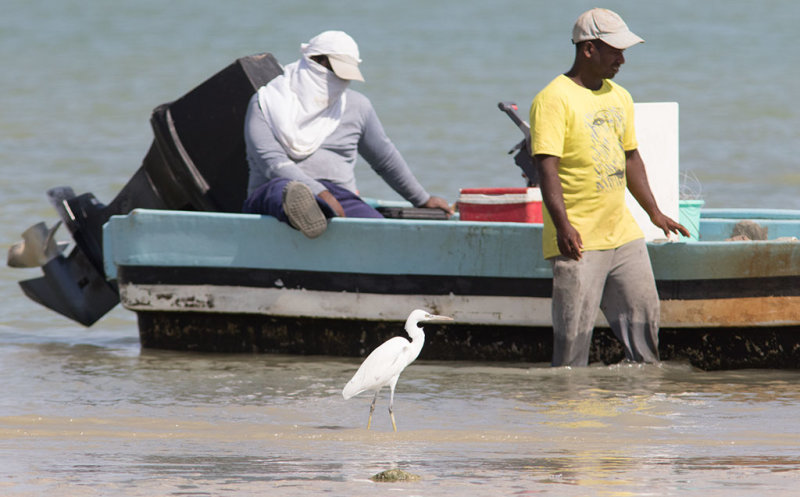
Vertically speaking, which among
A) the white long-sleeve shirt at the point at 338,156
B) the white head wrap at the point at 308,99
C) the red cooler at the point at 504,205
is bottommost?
the red cooler at the point at 504,205

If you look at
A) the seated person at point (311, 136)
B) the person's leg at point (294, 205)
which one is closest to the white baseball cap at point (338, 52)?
the seated person at point (311, 136)

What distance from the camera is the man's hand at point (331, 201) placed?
7758 mm

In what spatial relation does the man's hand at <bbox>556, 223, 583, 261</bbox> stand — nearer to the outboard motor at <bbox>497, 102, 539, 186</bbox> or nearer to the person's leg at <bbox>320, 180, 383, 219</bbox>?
the outboard motor at <bbox>497, 102, 539, 186</bbox>

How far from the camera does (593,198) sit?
22.0ft

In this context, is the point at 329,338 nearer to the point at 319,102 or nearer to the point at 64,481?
the point at 319,102

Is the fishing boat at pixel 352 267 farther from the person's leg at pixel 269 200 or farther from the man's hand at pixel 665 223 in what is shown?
the man's hand at pixel 665 223

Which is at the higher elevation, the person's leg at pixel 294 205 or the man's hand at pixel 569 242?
the person's leg at pixel 294 205

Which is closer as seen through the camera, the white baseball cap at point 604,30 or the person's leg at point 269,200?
the white baseball cap at point 604,30

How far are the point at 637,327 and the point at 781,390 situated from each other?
774 mm

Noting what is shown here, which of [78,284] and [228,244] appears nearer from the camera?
[228,244]

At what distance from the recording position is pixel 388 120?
25.2 meters

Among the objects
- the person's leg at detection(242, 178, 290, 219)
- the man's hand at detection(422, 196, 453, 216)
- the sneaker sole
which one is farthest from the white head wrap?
the man's hand at detection(422, 196, 453, 216)

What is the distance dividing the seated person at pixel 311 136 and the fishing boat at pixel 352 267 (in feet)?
0.59

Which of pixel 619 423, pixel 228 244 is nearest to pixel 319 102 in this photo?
pixel 228 244
